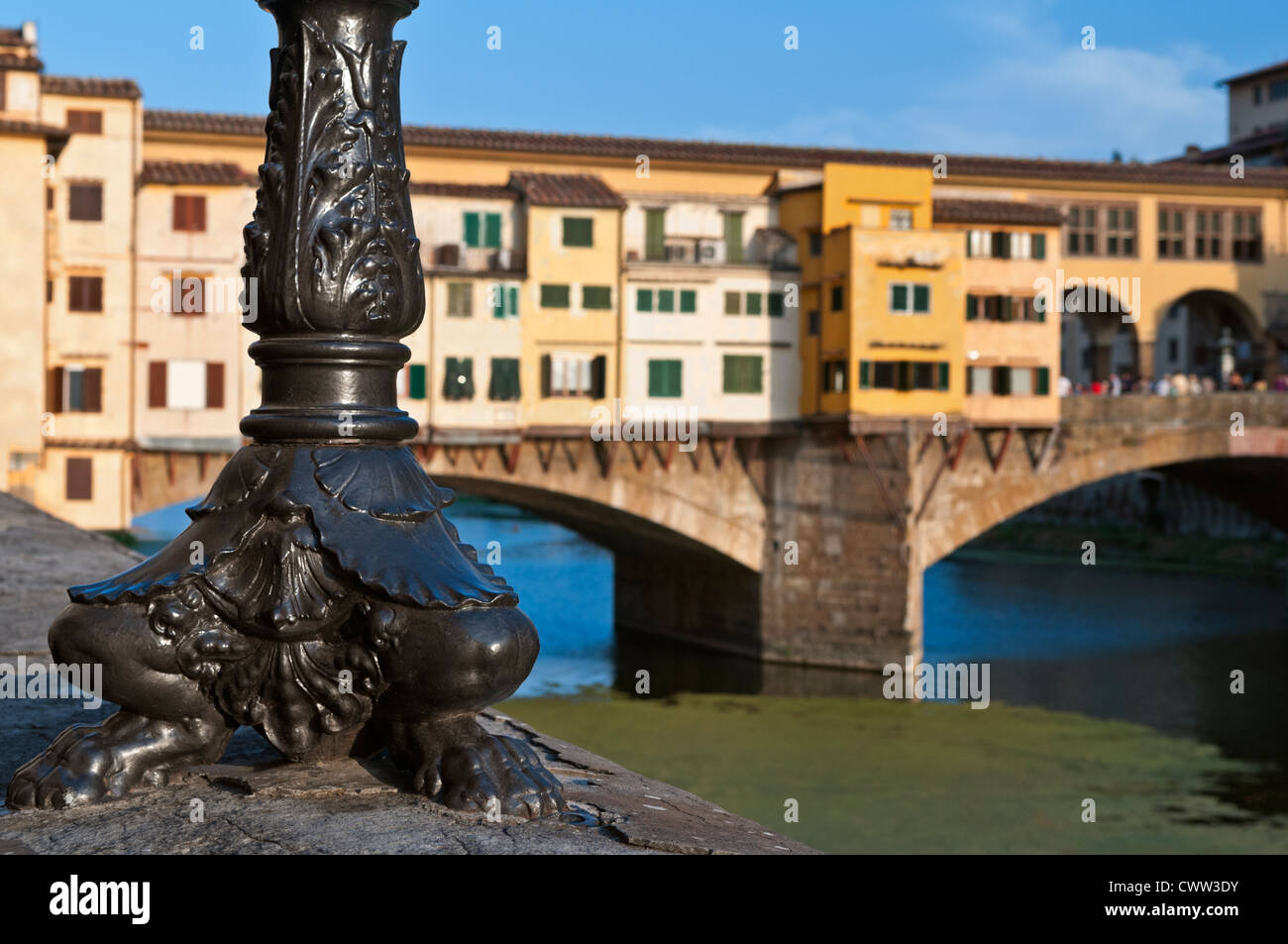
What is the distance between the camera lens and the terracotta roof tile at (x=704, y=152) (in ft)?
97.5

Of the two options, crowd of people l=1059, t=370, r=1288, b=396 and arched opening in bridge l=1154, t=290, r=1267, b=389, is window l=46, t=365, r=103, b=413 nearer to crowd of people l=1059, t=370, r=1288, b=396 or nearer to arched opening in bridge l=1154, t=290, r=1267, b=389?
crowd of people l=1059, t=370, r=1288, b=396

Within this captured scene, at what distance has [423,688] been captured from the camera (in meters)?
3.27

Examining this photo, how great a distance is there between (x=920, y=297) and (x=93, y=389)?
15799mm

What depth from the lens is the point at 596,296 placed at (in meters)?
30.6

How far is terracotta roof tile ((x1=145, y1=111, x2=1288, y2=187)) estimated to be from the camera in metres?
29.7

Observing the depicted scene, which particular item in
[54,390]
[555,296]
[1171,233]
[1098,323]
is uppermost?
[1171,233]

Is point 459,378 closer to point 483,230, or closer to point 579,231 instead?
point 483,230

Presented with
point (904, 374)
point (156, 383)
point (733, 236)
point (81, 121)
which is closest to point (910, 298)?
point (904, 374)

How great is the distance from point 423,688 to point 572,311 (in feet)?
90.0

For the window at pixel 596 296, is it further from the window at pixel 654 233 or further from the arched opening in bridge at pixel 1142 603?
the arched opening in bridge at pixel 1142 603

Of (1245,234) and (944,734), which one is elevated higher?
(1245,234)

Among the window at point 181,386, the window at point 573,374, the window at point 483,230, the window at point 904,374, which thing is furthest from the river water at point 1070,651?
the window at point 483,230
